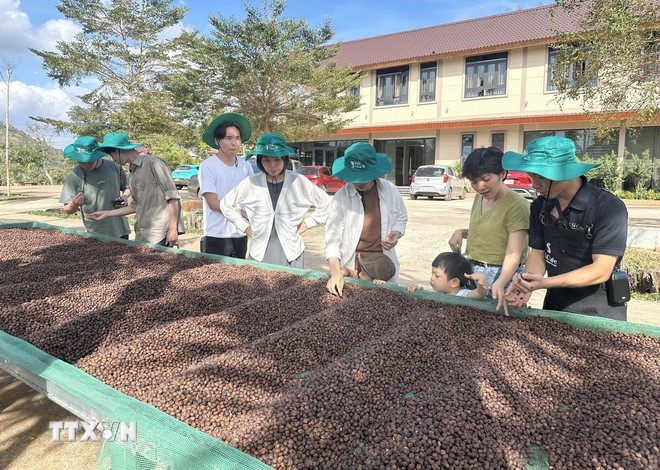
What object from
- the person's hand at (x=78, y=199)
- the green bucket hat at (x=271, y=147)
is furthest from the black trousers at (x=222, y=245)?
the person's hand at (x=78, y=199)

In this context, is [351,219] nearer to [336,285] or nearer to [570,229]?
[336,285]

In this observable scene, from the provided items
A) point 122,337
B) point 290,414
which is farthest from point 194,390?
point 122,337

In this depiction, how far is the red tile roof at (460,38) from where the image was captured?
18.0m

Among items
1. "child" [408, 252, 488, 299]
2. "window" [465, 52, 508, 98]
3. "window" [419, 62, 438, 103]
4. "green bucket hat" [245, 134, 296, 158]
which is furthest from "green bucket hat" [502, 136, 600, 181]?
"window" [419, 62, 438, 103]

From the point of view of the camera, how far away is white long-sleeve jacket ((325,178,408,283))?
2660 mm

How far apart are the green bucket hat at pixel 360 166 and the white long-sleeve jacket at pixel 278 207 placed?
0.43m

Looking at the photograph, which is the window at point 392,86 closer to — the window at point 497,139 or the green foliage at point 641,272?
the window at point 497,139

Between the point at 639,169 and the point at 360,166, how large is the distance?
16.9m

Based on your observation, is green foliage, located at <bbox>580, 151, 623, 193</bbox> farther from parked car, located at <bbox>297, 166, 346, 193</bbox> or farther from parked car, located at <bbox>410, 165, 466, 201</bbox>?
parked car, located at <bbox>297, 166, 346, 193</bbox>

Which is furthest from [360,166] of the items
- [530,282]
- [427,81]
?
[427,81]

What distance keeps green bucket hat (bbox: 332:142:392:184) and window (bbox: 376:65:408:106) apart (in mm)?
19099

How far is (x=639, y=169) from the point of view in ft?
50.5

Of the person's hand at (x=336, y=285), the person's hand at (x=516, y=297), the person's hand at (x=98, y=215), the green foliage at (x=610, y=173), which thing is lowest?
the person's hand at (x=336, y=285)

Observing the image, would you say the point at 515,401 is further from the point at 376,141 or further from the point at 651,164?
the point at 376,141
